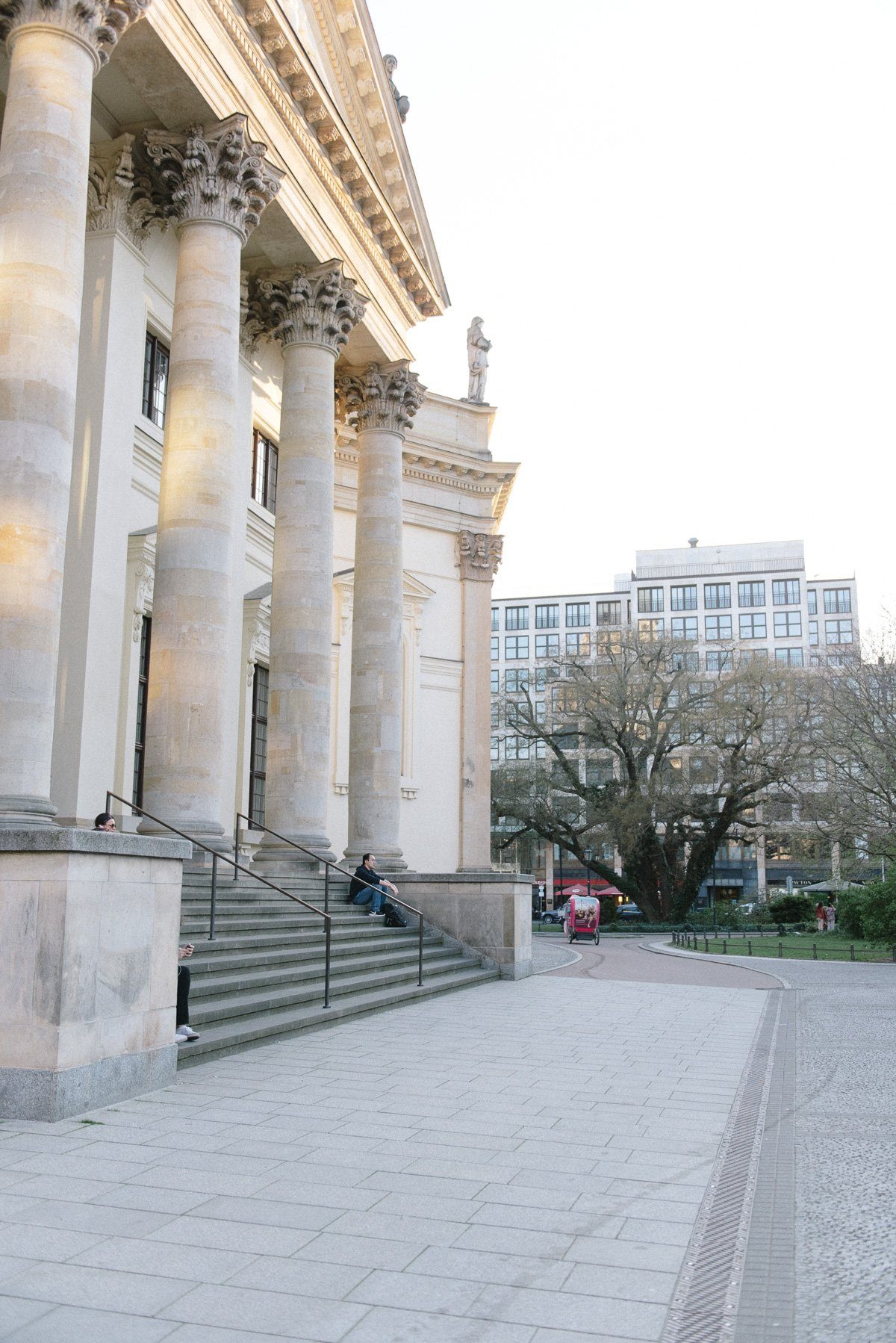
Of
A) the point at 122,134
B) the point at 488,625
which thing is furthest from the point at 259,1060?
the point at 488,625

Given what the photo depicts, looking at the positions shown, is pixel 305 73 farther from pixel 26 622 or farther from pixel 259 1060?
pixel 259 1060

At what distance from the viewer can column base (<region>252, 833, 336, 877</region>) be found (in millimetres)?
18438

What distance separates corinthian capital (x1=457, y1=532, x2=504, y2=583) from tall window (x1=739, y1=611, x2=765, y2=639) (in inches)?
3400

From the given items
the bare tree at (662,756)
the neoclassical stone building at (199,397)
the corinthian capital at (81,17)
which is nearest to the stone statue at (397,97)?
the neoclassical stone building at (199,397)

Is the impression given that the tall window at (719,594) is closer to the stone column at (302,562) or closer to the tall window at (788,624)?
the tall window at (788,624)

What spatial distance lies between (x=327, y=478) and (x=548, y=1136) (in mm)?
14480

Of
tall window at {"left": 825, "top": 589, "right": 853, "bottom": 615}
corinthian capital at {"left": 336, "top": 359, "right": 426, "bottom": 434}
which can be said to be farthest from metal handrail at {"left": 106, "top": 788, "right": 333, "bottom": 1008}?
tall window at {"left": 825, "top": 589, "right": 853, "bottom": 615}

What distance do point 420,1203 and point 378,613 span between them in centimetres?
1759

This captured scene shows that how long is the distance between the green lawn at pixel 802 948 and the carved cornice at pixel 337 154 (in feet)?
59.4

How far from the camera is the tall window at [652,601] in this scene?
11944 cm

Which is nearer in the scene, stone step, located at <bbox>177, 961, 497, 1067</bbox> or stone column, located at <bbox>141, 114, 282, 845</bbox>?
stone step, located at <bbox>177, 961, 497, 1067</bbox>

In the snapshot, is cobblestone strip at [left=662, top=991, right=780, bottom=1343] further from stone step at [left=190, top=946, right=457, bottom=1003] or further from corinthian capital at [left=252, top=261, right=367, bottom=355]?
corinthian capital at [left=252, top=261, right=367, bottom=355]

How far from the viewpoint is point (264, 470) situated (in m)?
24.8

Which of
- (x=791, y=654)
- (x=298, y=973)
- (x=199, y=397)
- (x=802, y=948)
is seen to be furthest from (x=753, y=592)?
(x=298, y=973)
